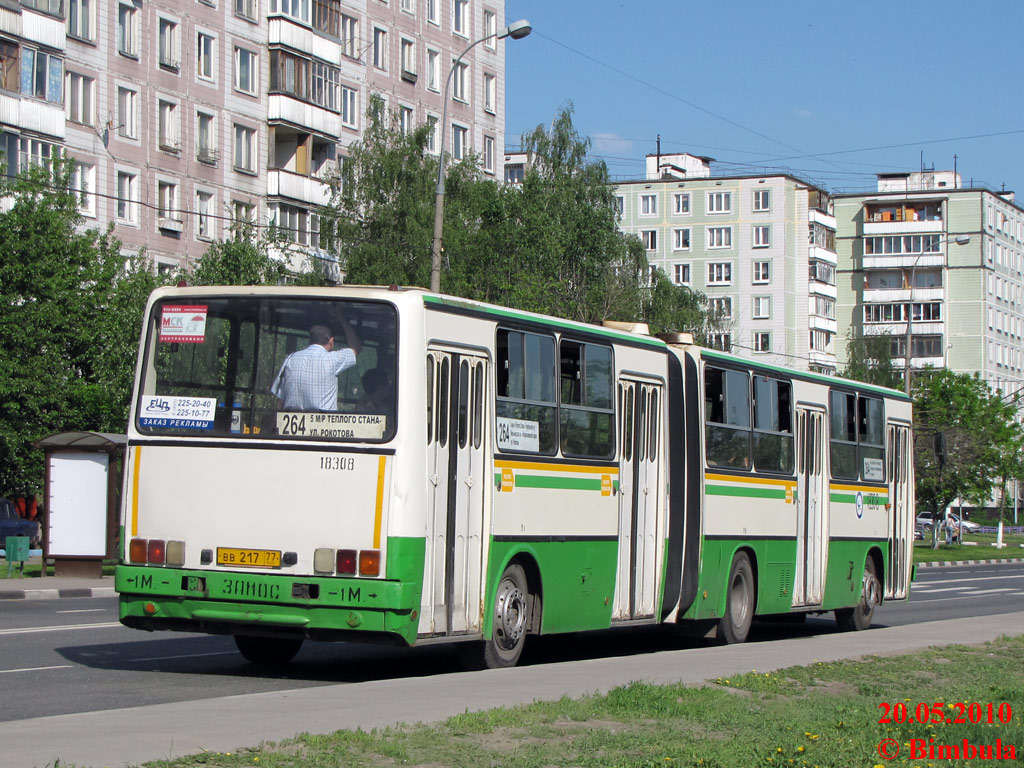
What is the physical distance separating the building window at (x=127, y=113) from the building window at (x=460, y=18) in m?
21.6

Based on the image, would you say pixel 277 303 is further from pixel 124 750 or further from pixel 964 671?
pixel 964 671

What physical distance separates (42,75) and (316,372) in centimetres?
A: 3858

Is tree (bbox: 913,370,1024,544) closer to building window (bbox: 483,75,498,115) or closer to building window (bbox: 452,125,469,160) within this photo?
building window (bbox: 452,125,469,160)

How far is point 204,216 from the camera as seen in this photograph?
5581cm

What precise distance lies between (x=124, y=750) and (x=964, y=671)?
8.08m

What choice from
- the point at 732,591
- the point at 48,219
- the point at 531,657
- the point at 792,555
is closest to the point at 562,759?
the point at 531,657

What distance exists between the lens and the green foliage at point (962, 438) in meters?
63.7

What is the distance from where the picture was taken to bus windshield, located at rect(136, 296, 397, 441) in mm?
12461

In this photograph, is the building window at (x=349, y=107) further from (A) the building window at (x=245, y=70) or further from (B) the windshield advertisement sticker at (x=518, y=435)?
(B) the windshield advertisement sticker at (x=518, y=435)

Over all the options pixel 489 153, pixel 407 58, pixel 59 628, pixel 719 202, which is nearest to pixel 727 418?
pixel 59 628

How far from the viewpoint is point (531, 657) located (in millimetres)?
16266

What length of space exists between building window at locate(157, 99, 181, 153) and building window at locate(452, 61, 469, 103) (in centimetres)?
1793

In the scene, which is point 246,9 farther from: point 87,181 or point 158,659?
point 158,659

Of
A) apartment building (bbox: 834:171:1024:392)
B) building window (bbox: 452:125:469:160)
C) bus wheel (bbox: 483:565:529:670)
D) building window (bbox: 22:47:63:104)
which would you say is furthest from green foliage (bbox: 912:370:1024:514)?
bus wheel (bbox: 483:565:529:670)
